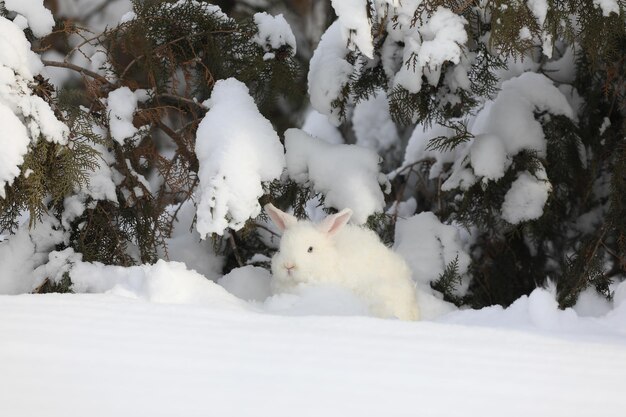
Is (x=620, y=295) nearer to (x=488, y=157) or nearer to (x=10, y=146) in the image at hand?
(x=488, y=157)

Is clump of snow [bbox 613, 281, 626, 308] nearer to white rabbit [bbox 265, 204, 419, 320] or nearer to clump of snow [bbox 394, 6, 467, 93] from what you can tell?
white rabbit [bbox 265, 204, 419, 320]

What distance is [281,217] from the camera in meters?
3.45

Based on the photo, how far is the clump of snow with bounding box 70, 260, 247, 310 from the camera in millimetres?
2754

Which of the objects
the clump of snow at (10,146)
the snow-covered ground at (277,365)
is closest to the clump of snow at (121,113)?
the clump of snow at (10,146)

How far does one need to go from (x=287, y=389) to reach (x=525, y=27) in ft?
5.75

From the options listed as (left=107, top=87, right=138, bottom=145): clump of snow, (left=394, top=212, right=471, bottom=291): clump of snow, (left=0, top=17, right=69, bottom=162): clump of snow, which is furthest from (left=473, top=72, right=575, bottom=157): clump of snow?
(left=0, top=17, right=69, bottom=162): clump of snow

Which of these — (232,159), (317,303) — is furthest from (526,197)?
(232,159)

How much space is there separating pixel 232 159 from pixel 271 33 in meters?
0.87

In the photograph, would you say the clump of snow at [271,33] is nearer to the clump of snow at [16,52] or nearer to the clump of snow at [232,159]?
the clump of snow at [232,159]

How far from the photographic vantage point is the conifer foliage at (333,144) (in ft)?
10.1

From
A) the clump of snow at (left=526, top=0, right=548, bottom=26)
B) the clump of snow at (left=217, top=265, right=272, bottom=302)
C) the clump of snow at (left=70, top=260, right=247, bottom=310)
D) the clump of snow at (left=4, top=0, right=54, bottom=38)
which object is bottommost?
the clump of snow at (left=217, top=265, right=272, bottom=302)

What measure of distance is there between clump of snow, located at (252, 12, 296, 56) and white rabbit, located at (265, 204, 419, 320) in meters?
0.81

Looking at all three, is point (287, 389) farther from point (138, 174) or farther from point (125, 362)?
point (138, 174)

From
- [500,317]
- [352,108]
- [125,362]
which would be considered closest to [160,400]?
[125,362]
